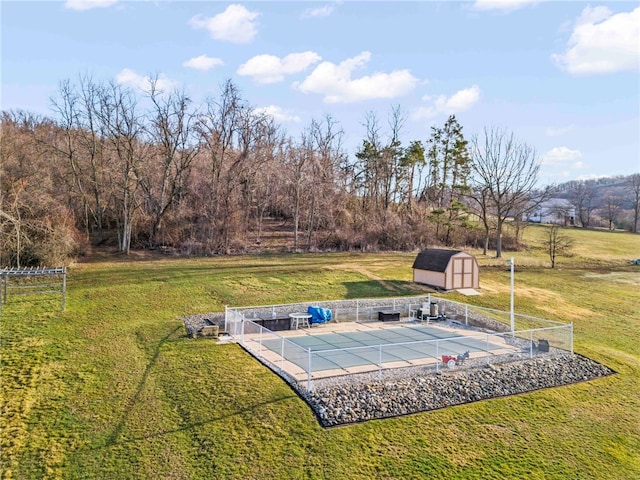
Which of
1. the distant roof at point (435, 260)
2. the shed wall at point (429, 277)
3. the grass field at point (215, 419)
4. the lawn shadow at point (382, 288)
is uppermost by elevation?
the distant roof at point (435, 260)

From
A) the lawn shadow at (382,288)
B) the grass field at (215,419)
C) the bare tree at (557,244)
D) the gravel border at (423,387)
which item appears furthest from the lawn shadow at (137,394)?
the bare tree at (557,244)

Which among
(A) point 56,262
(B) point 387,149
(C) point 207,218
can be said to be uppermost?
(B) point 387,149

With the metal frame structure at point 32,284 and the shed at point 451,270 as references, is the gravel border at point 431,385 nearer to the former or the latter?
the metal frame structure at point 32,284

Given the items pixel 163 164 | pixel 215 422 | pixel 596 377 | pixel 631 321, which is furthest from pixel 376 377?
pixel 163 164

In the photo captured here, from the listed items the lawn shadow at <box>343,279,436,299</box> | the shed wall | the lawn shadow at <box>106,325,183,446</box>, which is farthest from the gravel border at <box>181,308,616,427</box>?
the shed wall

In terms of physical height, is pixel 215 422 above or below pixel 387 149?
below

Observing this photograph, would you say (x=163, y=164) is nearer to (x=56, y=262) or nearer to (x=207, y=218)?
(x=207, y=218)

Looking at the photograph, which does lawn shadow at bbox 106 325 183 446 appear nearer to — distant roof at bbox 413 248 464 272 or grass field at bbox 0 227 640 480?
grass field at bbox 0 227 640 480
